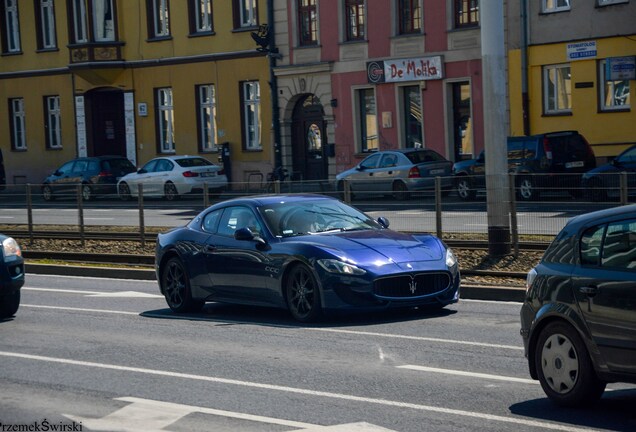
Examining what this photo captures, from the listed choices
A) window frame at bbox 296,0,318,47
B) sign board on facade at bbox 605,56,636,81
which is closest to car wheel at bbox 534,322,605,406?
sign board on facade at bbox 605,56,636,81

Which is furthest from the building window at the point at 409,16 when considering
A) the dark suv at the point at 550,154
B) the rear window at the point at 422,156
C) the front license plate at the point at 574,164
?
the front license plate at the point at 574,164

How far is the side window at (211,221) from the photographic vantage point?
1540cm

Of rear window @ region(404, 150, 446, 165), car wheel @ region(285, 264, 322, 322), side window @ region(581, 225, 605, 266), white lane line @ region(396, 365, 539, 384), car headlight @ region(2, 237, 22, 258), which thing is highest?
side window @ region(581, 225, 605, 266)

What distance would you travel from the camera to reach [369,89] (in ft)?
141

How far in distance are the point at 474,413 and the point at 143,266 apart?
46.0 ft

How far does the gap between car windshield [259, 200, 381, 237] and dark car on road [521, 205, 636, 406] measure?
216 inches

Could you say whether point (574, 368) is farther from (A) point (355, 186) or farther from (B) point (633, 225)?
(A) point (355, 186)

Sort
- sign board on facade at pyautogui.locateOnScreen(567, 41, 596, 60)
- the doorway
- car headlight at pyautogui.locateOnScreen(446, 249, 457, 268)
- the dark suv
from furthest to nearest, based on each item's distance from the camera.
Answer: the doorway < sign board on facade at pyautogui.locateOnScreen(567, 41, 596, 60) < the dark suv < car headlight at pyautogui.locateOnScreen(446, 249, 457, 268)

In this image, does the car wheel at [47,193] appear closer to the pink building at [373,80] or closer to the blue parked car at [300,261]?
the blue parked car at [300,261]

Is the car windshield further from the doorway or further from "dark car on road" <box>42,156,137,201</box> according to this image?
"dark car on road" <box>42,156,137,201</box>

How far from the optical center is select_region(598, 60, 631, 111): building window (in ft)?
118

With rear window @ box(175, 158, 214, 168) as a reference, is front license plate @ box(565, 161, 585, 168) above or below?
below

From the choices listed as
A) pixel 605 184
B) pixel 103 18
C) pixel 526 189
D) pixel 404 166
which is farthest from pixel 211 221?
pixel 103 18

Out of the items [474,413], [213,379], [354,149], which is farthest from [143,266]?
[354,149]
